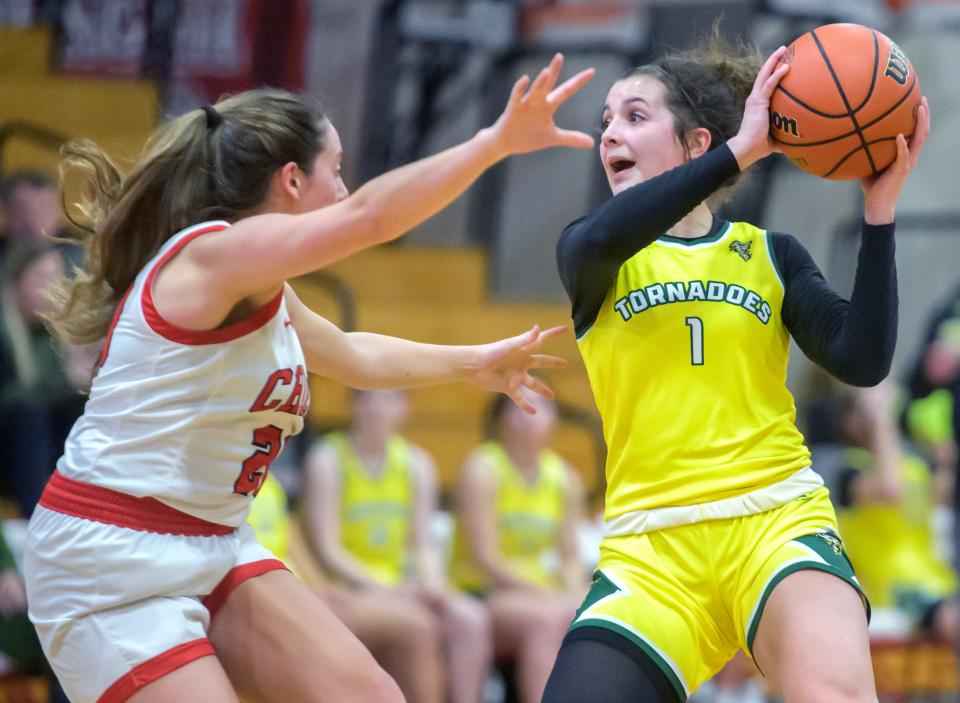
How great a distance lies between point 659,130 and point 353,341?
1000mm

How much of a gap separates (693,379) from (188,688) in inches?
52.6

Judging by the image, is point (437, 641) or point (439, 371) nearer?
point (439, 371)

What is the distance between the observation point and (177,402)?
3.09 meters

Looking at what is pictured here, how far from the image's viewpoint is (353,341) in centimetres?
373

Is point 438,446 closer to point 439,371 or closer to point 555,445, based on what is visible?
point 555,445

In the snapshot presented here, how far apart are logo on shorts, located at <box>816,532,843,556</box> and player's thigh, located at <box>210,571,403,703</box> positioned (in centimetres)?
104

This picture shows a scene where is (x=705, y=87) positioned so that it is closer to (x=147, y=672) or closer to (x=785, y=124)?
(x=785, y=124)

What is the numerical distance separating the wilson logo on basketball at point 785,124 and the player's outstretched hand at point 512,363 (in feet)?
2.80

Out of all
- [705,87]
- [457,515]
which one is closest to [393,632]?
[457,515]

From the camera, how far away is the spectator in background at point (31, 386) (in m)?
5.76

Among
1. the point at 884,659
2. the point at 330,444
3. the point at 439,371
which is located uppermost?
the point at 439,371

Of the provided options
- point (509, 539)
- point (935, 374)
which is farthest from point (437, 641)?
point (935, 374)

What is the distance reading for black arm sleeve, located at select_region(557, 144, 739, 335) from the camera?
10.0 feet

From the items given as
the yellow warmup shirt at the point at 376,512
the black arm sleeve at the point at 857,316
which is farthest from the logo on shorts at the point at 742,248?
the yellow warmup shirt at the point at 376,512
